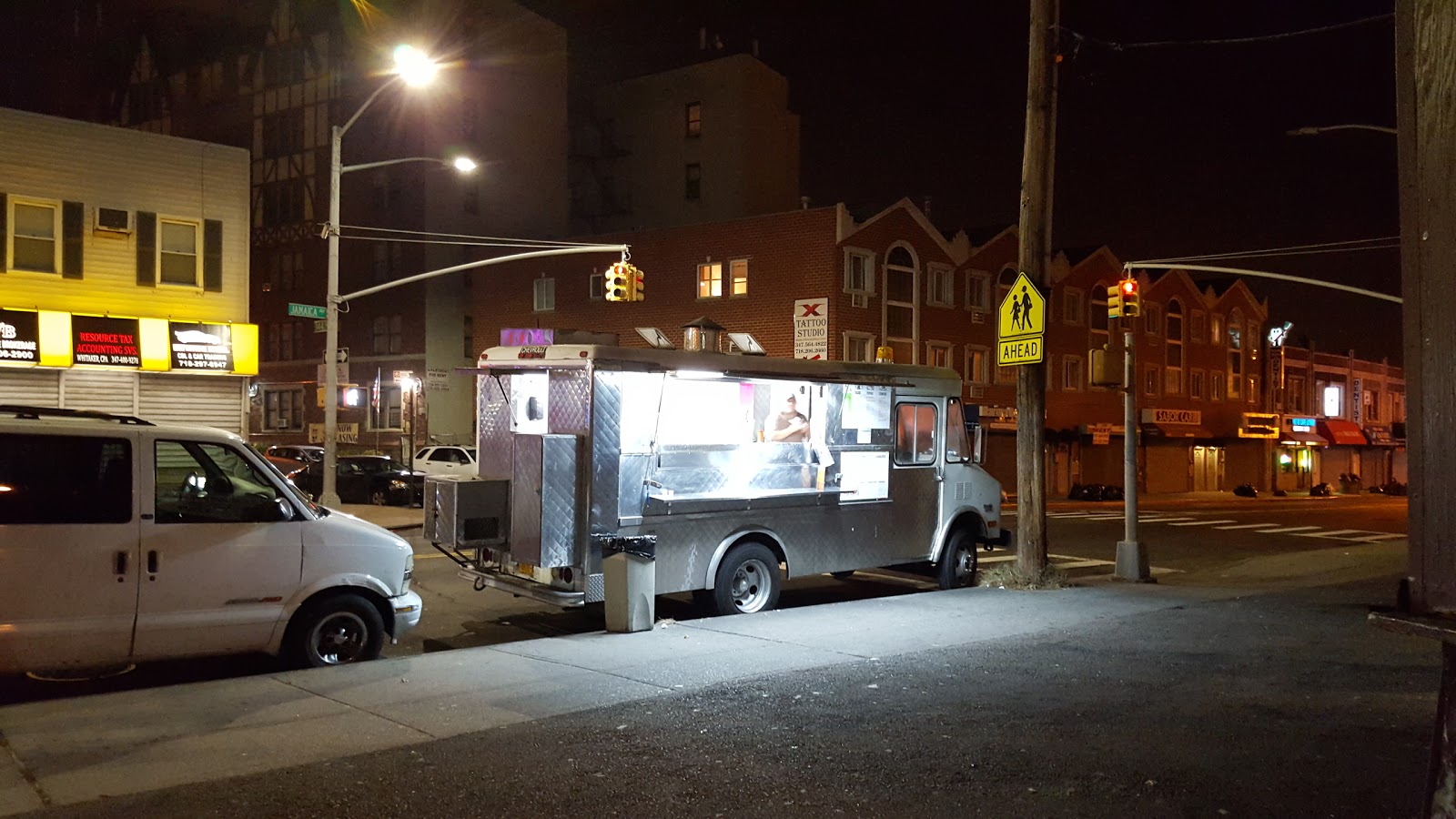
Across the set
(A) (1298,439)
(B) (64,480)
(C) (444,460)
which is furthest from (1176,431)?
(B) (64,480)

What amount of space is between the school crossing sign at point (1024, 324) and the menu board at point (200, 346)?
57.0 feet

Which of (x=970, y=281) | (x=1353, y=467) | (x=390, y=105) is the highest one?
(x=390, y=105)

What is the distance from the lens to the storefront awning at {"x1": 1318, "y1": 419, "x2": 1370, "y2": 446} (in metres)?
66.6

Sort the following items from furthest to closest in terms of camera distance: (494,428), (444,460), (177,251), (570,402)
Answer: (444,460), (177,251), (494,428), (570,402)

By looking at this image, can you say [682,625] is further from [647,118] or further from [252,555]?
[647,118]

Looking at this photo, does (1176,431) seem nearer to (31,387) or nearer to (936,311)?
(936,311)

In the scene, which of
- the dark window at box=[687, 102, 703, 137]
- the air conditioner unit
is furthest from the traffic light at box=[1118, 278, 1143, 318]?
the dark window at box=[687, 102, 703, 137]

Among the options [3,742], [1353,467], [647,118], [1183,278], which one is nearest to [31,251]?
[3,742]

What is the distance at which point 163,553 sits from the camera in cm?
809

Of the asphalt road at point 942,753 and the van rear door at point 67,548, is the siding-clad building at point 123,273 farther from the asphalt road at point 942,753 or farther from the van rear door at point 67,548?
the asphalt road at point 942,753

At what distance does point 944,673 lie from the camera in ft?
29.4

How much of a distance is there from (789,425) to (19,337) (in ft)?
56.0

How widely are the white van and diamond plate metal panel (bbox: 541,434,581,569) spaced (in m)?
1.65

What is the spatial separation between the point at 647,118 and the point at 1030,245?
47.0m
